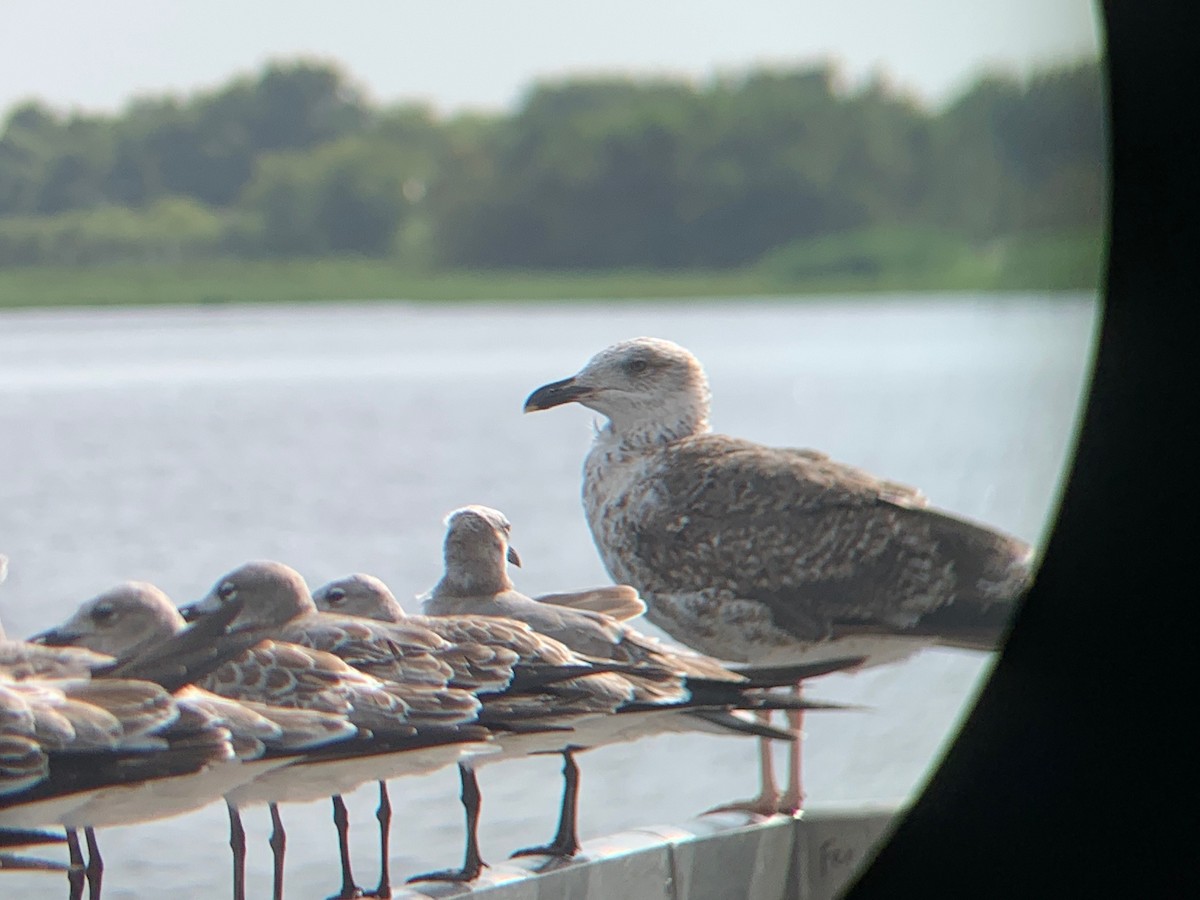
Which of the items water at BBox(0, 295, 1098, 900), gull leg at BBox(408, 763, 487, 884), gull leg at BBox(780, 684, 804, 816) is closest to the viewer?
water at BBox(0, 295, 1098, 900)

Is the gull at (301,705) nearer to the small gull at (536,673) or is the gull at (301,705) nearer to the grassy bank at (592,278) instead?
the small gull at (536,673)

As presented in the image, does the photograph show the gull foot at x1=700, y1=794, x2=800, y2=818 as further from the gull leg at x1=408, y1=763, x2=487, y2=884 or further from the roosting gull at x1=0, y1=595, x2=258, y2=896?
the roosting gull at x1=0, y1=595, x2=258, y2=896

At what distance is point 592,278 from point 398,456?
0.21 meters

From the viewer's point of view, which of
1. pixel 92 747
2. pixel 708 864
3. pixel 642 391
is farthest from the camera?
pixel 708 864

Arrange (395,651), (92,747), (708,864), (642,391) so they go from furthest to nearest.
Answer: (708,864), (642,391), (395,651), (92,747)

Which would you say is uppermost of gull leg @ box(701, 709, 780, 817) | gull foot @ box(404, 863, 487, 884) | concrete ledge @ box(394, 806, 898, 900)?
gull leg @ box(701, 709, 780, 817)

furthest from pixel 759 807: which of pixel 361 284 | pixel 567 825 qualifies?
pixel 361 284

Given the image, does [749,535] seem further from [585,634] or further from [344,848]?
[344,848]

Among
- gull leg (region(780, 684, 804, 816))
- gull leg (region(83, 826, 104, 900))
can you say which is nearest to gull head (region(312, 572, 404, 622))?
gull leg (region(83, 826, 104, 900))

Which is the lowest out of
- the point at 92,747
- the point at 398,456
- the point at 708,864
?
the point at 708,864

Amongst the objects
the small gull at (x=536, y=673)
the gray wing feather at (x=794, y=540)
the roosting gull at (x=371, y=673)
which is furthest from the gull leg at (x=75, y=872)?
the gray wing feather at (x=794, y=540)

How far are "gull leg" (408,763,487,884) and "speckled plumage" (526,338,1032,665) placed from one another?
0.60 ft

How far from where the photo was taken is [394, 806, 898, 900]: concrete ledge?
1417 mm

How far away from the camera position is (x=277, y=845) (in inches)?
51.3
